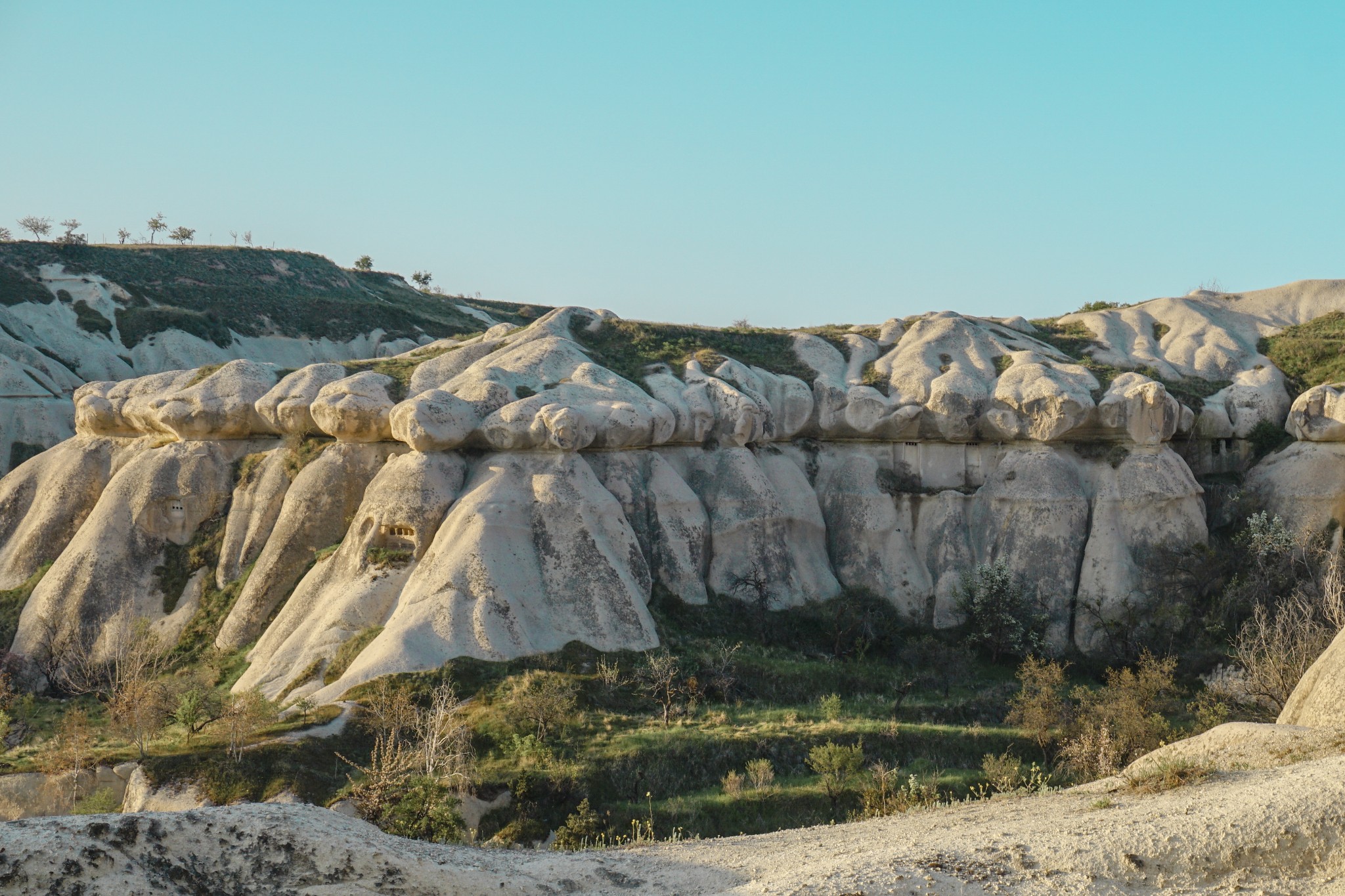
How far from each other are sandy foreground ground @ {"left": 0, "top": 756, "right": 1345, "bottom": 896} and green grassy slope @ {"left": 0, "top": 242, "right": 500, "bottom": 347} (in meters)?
57.7

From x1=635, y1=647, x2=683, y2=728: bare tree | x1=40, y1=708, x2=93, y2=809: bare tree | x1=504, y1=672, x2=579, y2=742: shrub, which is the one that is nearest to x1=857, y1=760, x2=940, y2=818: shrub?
x1=635, y1=647, x2=683, y2=728: bare tree

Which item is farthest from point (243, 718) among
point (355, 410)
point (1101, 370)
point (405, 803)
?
point (1101, 370)

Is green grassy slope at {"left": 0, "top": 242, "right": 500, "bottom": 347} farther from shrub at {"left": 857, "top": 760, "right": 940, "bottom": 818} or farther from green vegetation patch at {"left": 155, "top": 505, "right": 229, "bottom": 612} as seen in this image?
shrub at {"left": 857, "top": 760, "right": 940, "bottom": 818}

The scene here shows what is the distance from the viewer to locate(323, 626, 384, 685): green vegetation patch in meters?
24.6

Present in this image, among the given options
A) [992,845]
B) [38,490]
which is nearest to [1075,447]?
[992,845]

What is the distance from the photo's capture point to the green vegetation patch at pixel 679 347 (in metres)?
35.5

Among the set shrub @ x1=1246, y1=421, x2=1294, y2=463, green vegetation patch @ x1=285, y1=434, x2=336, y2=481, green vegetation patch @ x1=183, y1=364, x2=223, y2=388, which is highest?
green vegetation patch @ x1=183, y1=364, x2=223, y2=388

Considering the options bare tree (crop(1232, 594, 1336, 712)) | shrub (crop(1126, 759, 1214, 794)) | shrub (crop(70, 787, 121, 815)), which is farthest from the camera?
bare tree (crop(1232, 594, 1336, 712))

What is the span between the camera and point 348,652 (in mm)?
25047

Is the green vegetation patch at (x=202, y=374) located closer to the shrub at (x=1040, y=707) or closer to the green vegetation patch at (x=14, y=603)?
the green vegetation patch at (x=14, y=603)

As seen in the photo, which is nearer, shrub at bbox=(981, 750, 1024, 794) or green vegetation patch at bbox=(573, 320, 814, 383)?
shrub at bbox=(981, 750, 1024, 794)

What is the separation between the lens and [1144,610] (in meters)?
30.7

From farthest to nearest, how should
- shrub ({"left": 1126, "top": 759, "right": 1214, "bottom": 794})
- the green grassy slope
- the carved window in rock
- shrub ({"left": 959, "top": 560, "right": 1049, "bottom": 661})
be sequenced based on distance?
the green grassy slope, shrub ({"left": 959, "top": 560, "right": 1049, "bottom": 661}), the carved window in rock, shrub ({"left": 1126, "top": 759, "right": 1214, "bottom": 794})

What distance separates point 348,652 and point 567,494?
6.61 metres
